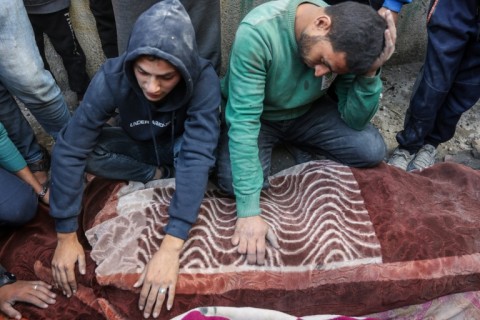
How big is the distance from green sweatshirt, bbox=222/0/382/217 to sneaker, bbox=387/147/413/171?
653 millimetres

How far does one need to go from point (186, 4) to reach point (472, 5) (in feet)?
4.16

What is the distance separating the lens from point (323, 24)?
1.65 metres

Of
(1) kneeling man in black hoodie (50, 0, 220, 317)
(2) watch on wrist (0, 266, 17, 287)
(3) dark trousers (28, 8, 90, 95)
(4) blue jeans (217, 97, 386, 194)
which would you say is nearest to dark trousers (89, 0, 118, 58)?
(3) dark trousers (28, 8, 90, 95)

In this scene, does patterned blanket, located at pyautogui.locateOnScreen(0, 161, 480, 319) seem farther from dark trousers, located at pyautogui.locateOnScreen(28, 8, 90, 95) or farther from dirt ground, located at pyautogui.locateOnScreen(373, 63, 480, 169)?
dark trousers, located at pyautogui.locateOnScreen(28, 8, 90, 95)

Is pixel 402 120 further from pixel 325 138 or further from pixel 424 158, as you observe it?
pixel 325 138

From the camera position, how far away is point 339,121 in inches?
89.2

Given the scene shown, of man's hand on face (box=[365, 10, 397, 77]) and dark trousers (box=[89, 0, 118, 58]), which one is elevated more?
man's hand on face (box=[365, 10, 397, 77])

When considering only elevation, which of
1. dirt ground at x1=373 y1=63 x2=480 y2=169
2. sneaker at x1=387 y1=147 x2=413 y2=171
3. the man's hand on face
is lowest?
dirt ground at x1=373 y1=63 x2=480 y2=169

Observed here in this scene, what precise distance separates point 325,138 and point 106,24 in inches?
52.1

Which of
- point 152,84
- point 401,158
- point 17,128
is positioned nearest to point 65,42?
point 17,128

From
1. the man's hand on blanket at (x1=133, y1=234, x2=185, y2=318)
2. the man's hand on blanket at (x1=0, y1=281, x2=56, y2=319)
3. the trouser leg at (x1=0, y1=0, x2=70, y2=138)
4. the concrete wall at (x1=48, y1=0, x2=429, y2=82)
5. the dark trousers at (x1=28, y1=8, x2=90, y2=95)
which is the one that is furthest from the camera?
the concrete wall at (x1=48, y1=0, x2=429, y2=82)

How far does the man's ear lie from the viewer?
1.63 m

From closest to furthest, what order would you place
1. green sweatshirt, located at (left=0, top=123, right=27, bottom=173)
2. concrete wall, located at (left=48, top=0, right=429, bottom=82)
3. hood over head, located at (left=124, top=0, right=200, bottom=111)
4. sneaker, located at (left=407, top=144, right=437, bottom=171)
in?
hood over head, located at (left=124, top=0, right=200, bottom=111), green sweatshirt, located at (left=0, top=123, right=27, bottom=173), sneaker, located at (left=407, top=144, right=437, bottom=171), concrete wall, located at (left=48, top=0, right=429, bottom=82)

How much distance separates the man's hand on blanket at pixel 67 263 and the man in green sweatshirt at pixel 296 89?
581 mm
